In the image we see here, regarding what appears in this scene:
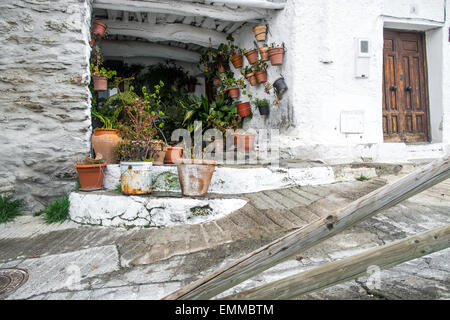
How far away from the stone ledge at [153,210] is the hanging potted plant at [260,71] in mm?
2649

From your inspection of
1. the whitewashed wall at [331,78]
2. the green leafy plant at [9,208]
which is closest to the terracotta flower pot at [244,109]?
the whitewashed wall at [331,78]

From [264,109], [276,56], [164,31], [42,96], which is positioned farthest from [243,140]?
[42,96]

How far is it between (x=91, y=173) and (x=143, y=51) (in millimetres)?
3982

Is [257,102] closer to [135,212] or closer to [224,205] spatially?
[224,205]

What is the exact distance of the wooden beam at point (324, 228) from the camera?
1157 millimetres

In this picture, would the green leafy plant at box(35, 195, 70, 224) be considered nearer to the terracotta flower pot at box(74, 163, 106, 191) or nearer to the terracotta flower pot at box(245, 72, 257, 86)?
the terracotta flower pot at box(74, 163, 106, 191)

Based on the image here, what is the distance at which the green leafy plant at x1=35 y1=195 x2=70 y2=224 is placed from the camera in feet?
10.5

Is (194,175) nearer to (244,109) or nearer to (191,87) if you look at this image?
(244,109)

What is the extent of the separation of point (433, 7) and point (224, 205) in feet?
16.8

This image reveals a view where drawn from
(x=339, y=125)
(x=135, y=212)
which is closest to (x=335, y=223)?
(x=135, y=212)

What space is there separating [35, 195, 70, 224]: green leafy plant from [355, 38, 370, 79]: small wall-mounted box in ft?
14.9

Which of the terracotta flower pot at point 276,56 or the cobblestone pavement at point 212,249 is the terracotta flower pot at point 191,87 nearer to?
the terracotta flower pot at point 276,56

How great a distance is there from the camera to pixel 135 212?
2.96 meters

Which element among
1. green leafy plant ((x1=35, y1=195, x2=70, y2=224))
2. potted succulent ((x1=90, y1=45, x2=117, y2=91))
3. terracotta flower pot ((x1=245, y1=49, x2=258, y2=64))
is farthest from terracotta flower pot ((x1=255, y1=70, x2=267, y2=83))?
green leafy plant ((x1=35, y1=195, x2=70, y2=224))
